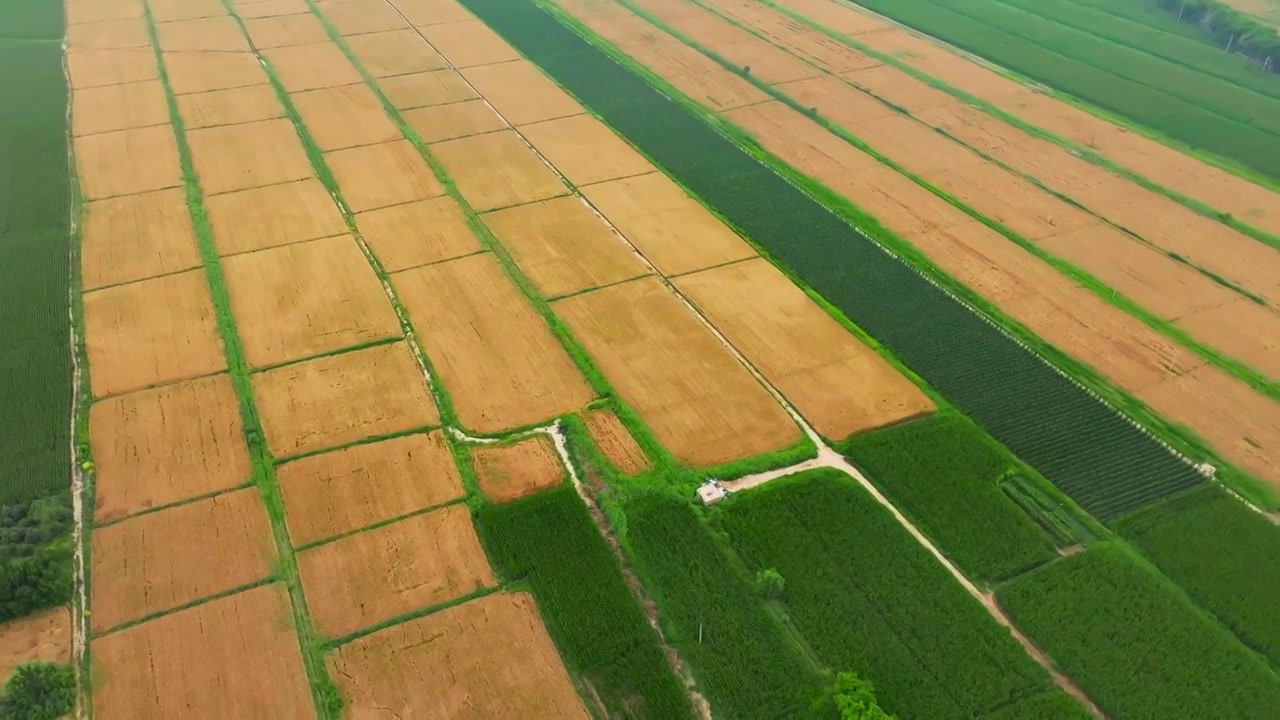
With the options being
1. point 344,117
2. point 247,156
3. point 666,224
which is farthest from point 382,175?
point 666,224

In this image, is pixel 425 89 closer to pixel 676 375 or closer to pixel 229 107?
pixel 229 107

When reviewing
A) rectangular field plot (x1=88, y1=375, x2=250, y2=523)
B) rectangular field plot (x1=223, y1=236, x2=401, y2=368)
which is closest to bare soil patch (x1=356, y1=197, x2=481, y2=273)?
rectangular field plot (x1=223, y1=236, x2=401, y2=368)

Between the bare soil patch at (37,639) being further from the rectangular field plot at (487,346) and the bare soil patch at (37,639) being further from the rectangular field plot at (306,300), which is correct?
the rectangular field plot at (487,346)

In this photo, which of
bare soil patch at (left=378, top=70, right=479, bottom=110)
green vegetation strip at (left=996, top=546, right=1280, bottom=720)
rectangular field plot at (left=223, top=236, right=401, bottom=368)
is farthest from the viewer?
bare soil patch at (left=378, top=70, right=479, bottom=110)

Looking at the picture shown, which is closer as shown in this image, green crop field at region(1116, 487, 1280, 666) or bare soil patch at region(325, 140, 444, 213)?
green crop field at region(1116, 487, 1280, 666)

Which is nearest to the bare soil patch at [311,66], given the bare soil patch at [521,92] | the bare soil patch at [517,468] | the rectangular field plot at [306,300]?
the bare soil patch at [521,92]

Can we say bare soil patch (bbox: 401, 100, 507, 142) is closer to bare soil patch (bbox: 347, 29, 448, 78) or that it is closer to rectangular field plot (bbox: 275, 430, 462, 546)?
bare soil patch (bbox: 347, 29, 448, 78)

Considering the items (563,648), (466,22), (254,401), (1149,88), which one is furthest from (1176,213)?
(466,22)

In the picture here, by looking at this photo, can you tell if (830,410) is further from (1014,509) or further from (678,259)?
(678,259)
